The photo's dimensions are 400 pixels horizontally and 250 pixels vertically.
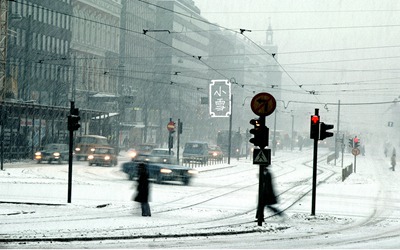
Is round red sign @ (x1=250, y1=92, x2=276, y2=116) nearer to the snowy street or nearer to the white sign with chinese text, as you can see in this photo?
the snowy street

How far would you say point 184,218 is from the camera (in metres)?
19.6

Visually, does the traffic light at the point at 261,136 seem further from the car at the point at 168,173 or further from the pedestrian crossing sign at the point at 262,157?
the car at the point at 168,173

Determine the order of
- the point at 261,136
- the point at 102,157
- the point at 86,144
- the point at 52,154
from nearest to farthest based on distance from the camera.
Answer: the point at 261,136 < the point at 102,157 < the point at 52,154 < the point at 86,144

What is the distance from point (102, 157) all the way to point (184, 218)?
30431 millimetres

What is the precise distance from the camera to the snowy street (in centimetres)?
1491

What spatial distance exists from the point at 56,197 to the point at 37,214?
5.46 m

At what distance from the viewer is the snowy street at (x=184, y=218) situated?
14909 millimetres

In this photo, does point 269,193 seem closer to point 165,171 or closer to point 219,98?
point 165,171

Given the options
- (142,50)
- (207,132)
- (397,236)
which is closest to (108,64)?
(142,50)

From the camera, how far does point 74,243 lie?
14133 mm

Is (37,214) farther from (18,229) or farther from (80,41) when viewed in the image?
(80,41)

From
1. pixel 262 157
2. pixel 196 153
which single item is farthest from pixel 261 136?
pixel 196 153

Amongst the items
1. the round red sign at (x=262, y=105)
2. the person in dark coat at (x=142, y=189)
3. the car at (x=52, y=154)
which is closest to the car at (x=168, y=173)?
the person in dark coat at (x=142, y=189)

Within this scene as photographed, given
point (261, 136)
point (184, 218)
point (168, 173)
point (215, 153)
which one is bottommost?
point (215, 153)
